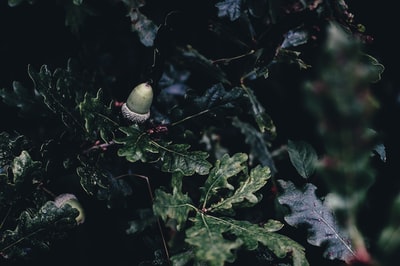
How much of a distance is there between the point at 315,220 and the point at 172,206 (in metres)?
0.46

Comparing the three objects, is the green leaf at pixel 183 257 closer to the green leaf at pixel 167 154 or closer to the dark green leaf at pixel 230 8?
the green leaf at pixel 167 154

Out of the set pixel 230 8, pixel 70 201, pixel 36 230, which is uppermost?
pixel 230 8

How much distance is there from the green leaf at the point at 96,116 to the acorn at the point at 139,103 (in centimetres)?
15

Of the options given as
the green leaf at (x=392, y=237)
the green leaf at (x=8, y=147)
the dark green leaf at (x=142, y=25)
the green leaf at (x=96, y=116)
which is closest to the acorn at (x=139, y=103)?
the green leaf at (x=96, y=116)

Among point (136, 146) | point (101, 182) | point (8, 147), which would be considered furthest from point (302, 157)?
point (8, 147)

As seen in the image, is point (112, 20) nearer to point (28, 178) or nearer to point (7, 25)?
point (7, 25)

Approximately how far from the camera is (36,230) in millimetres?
1315

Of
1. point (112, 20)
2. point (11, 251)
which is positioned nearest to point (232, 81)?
point (112, 20)

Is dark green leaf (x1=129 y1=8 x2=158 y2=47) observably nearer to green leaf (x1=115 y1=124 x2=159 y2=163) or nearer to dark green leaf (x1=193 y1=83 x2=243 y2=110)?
dark green leaf (x1=193 y1=83 x2=243 y2=110)

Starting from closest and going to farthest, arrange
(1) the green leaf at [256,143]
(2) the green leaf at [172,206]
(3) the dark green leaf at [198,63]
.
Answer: (2) the green leaf at [172,206] < (3) the dark green leaf at [198,63] < (1) the green leaf at [256,143]

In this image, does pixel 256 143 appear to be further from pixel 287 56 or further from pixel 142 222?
pixel 142 222

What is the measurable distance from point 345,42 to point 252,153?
1.45 metres

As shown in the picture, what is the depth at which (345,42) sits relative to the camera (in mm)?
482

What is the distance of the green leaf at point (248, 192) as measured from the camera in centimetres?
129
